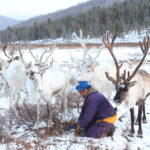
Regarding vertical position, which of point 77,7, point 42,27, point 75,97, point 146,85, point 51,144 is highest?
point 77,7

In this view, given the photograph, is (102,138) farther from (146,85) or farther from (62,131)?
(146,85)

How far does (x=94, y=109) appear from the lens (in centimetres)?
475

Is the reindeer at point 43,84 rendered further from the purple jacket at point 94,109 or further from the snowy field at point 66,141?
the purple jacket at point 94,109

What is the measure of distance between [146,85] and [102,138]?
4.68 feet

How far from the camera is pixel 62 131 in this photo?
5.23m

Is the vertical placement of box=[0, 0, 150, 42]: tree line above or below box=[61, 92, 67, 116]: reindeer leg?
above

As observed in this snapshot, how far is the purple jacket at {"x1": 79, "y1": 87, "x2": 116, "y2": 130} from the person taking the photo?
4.73 m

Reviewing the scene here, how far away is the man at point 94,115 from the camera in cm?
475

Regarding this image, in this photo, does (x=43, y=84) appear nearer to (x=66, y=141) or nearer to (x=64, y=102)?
(x=64, y=102)

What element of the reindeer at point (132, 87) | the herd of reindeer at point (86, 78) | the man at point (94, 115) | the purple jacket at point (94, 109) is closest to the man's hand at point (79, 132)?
the man at point (94, 115)

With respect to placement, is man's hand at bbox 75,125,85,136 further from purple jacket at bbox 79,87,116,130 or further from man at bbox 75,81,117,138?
purple jacket at bbox 79,87,116,130

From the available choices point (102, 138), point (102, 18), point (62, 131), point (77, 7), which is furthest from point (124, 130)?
point (77, 7)

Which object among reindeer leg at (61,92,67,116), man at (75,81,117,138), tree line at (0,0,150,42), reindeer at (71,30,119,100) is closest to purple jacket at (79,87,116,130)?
man at (75,81,117,138)

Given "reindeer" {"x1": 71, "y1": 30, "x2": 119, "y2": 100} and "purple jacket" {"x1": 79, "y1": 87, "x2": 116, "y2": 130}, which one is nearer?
"purple jacket" {"x1": 79, "y1": 87, "x2": 116, "y2": 130}
